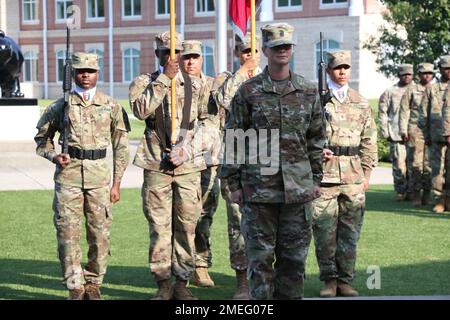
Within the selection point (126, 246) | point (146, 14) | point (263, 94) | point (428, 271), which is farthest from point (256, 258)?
point (146, 14)

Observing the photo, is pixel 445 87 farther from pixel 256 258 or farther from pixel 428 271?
pixel 256 258

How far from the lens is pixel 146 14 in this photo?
202ft

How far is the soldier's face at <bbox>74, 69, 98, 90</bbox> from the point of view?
930cm

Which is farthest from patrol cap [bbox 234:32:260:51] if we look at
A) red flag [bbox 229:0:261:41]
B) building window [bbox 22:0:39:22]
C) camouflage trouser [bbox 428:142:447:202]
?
building window [bbox 22:0:39:22]

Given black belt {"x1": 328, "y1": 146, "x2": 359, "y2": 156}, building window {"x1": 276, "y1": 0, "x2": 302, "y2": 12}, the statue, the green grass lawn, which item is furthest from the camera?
building window {"x1": 276, "y1": 0, "x2": 302, "y2": 12}

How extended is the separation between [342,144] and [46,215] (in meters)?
6.83

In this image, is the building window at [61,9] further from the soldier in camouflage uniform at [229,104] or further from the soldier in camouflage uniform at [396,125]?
the soldier in camouflage uniform at [229,104]

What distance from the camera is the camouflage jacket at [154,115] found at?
9.01 metres

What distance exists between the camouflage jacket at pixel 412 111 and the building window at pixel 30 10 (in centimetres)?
5101

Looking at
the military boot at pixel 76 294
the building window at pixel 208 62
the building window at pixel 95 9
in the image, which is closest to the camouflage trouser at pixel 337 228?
the military boot at pixel 76 294

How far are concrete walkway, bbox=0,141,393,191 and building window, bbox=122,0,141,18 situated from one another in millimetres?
39946

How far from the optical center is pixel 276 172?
25.1 ft

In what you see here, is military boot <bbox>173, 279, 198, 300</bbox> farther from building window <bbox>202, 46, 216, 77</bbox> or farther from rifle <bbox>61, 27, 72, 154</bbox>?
building window <bbox>202, 46, 216, 77</bbox>

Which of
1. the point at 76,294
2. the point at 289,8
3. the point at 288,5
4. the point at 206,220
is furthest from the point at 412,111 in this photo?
the point at 288,5
